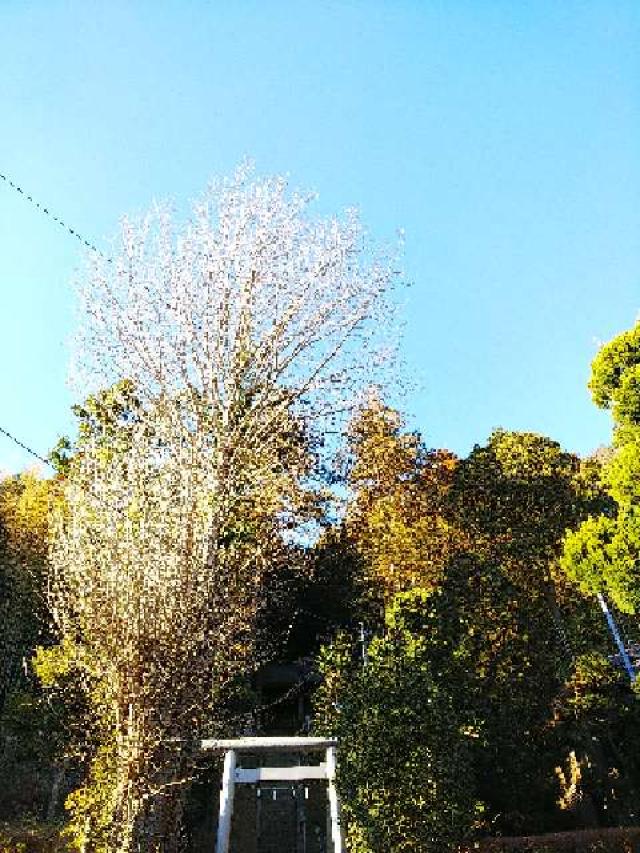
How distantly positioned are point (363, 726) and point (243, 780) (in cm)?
142

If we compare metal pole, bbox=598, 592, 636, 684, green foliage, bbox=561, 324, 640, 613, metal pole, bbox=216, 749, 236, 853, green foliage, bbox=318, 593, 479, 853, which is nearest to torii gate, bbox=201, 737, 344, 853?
metal pole, bbox=216, 749, 236, 853

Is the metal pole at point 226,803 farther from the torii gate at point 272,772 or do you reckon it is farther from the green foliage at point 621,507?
the green foliage at point 621,507

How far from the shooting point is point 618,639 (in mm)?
12945

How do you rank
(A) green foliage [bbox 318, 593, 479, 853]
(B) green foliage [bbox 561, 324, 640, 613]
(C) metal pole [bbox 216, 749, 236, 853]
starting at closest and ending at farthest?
1. (C) metal pole [bbox 216, 749, 236, 853]
2. (A) green foliage [bbox 318, 593, 479, 853]
3. (B) green foliage [bbox 561, 324, 640, 613]

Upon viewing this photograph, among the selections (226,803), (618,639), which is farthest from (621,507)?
(618,639)

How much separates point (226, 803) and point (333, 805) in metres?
1.03

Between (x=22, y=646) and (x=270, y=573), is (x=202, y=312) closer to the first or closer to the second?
(x=270, y=573)

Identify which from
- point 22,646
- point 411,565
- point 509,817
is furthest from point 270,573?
point 509,817

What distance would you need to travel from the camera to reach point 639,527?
23.8 feet

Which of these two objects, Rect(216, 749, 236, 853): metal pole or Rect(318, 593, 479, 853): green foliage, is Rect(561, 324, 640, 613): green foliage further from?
Rect(216, 749, 236, 853): metal pole

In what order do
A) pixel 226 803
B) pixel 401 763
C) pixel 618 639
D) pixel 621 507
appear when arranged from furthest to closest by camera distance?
pixel 618 639
pixel 621 507
pixel 401 763
pixel 226 803

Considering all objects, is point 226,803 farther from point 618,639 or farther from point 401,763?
point 618,639

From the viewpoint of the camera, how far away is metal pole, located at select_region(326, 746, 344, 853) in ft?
18.2

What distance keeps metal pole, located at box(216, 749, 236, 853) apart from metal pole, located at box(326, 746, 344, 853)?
3.17 ft
